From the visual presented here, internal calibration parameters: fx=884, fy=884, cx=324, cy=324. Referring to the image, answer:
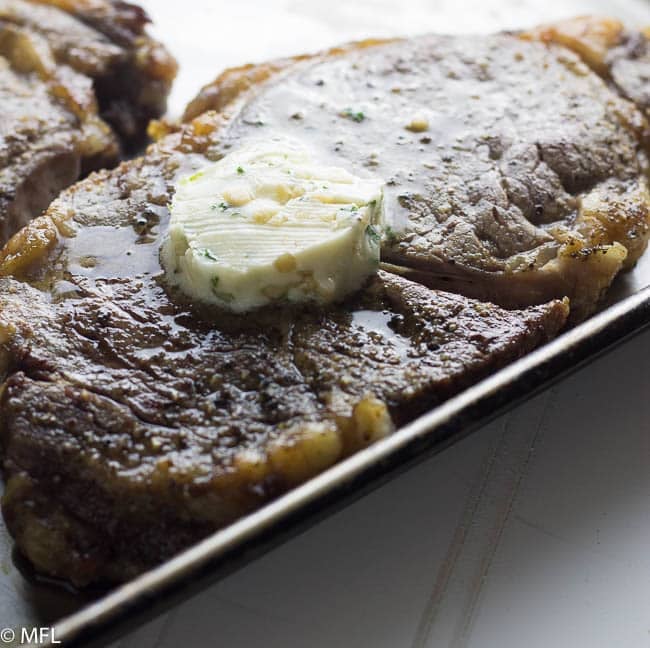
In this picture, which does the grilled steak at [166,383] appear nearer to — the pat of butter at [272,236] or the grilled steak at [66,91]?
the pat of butter at [272,236]

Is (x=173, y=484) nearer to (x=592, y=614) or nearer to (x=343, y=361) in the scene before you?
(x=343, y=361)

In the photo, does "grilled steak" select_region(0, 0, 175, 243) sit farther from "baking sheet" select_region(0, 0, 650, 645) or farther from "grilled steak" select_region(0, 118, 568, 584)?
"baking sheet" select_region(0, 0, 650, 645)

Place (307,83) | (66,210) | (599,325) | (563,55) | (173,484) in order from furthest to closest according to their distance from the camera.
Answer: (563,55) → (307,83) → (66,210) → (599,325) → (173,484)

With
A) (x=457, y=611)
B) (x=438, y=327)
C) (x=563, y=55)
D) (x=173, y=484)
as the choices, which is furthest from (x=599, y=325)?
(x=563, y=55)

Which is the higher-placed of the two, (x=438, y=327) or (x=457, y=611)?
(x=438, y=327)

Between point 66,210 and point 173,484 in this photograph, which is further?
point 66,210

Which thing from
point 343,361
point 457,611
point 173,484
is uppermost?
point 343,361

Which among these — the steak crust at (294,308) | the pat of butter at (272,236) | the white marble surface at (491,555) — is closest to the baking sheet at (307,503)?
the steak crust at (294,308)
